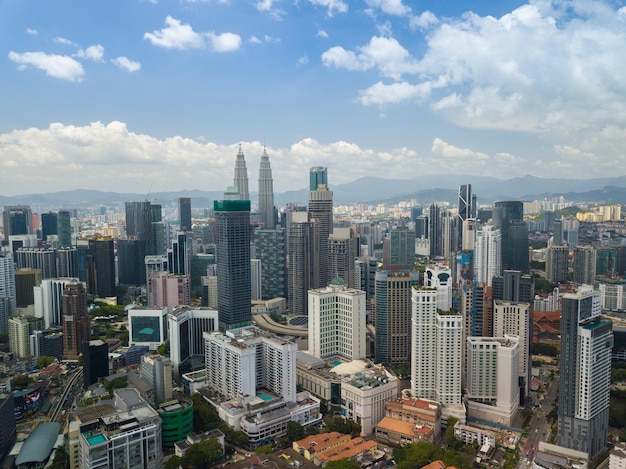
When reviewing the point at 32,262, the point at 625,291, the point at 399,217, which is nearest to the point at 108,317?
the point at 32,262

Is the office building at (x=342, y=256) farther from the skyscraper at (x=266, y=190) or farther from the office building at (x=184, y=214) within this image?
the office building at (x=184, y=214)

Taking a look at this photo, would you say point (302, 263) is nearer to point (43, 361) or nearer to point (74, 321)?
point (74, 321)

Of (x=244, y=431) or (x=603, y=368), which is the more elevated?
(x=603, y=368)

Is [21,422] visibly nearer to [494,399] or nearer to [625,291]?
[494,399]

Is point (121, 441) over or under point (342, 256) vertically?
under

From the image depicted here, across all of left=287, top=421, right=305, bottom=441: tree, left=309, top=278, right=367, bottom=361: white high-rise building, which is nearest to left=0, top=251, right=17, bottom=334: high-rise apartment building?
left=309, top=278, right=367, bottom=361: white high-rise building

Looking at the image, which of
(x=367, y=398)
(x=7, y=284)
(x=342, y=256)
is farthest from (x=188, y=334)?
(x=7, y=284)
